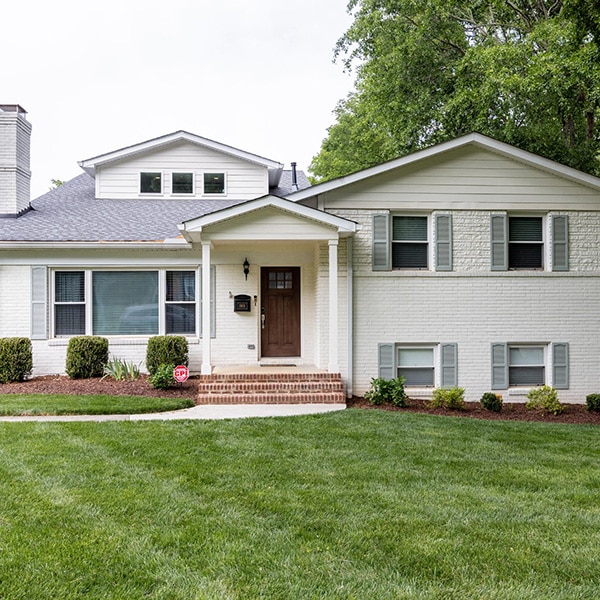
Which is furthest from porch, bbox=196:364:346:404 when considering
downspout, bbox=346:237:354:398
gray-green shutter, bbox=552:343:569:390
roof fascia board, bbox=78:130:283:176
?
roof fascia board, bbox=78:130:283:176

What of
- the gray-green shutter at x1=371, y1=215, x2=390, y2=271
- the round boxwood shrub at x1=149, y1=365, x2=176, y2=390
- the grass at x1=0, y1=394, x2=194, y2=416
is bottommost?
the grass at x1=0, y1=394, x2=194, y2=416

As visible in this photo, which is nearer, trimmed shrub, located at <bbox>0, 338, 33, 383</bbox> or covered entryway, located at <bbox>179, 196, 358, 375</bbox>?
trimmed shrub, located at <bbox>0, 338, 33, 383</bbox>

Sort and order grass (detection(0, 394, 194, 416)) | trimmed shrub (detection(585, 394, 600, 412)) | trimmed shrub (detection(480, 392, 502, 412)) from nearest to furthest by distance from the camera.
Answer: grass (detection(0, 394, 194, 416))
trimmed shrub (detection(480, 392, 502, 412))
trimmed shrub (detection(585, 394, 600, 412))

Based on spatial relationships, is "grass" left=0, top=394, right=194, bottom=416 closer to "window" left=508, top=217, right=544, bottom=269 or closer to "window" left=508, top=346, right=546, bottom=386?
"window" left=508, top=346, right=546, bottom=386

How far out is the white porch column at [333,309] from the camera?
32.2 feet

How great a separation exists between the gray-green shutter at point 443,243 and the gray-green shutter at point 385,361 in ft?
6.13

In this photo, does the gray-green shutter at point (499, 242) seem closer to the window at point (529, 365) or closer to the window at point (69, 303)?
the window at point (529, 365)

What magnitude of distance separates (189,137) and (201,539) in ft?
40.6

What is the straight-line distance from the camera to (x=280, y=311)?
11.8 m

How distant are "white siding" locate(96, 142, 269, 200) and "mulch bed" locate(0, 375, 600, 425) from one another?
566 centimetres

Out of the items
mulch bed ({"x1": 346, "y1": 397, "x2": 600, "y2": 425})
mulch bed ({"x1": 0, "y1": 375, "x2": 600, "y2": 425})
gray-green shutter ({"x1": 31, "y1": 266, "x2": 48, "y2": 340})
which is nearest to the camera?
mulch bed ({"x1": 346, "y1": 397, "x2": 600, "y2": 425})

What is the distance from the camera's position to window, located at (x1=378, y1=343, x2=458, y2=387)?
1047 cm

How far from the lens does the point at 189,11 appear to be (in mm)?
16250

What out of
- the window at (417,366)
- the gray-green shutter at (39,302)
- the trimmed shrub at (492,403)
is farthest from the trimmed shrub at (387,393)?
the gray-green shutter at (39,302)
